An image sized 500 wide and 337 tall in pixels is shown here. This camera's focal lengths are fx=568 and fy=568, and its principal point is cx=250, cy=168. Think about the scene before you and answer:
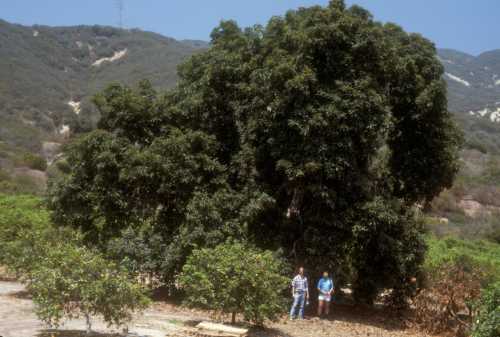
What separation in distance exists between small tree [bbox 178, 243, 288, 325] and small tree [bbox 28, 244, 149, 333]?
7.61 feet

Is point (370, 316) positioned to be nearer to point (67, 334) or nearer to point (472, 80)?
point (67, 334)

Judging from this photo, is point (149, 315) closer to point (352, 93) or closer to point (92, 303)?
point (92, 303)

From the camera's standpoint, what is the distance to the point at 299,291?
47.9ft

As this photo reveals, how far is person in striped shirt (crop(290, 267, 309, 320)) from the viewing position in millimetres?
14547

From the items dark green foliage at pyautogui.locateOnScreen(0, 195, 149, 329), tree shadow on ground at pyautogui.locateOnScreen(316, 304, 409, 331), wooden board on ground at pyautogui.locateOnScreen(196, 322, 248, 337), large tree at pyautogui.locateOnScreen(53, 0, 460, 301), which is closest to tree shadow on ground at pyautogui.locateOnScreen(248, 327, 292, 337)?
wooden board on ground at pyautogui.locateOnScreen(196, 322, 248, 337)

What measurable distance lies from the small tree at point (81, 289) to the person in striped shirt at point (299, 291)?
609 centimetres

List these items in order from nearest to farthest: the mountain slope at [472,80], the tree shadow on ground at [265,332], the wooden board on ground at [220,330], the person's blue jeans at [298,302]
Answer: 1. the wooden board on ground at [220,330]
2. the tree shadow on ground at [265,332]
3. the person's blue jeans at [298,302]
4. the mountain slope at [472,80]

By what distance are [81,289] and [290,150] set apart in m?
7.61

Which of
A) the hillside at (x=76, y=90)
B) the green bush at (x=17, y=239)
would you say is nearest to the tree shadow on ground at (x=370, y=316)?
the green bush at (x=17, y=239)

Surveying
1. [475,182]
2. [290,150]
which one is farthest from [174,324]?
[475,182]

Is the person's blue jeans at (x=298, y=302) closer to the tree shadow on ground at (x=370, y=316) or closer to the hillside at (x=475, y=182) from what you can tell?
the tree shadow on ground at (x=370, y=316)

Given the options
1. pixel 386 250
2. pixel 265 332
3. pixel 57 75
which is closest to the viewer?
pixel 265 332

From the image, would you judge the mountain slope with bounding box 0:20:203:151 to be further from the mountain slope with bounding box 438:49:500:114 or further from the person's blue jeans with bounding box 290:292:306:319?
the mountain slope with bounding box 438:49:500:114

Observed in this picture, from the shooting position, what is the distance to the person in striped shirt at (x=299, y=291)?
14547 millimetres
